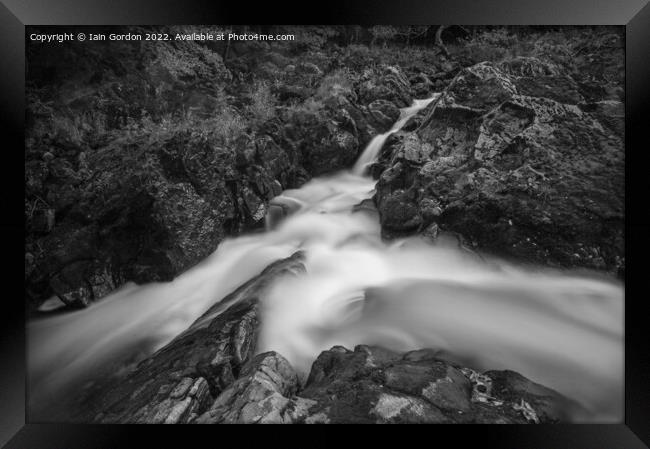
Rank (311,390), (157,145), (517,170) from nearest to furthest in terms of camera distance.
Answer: (311,390), (517,170), (157,145)

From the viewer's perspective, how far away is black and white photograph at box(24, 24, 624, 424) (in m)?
2.13

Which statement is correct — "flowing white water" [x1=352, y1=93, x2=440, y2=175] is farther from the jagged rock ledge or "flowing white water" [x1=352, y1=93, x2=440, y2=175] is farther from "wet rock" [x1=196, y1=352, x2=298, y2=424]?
"wet rock" [x1=196, y1=352, x2=298, y2=424]

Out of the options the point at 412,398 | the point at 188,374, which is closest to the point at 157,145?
the point at 188,374

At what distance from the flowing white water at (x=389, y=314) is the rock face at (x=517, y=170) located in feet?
0.73

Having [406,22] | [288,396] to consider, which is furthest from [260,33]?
[288,396]

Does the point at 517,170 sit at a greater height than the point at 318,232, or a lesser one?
greater

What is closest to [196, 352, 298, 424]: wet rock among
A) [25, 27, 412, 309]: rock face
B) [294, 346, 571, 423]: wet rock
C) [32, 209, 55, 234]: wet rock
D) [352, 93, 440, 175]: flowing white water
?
[294, 346, 571, 423]: wet rock

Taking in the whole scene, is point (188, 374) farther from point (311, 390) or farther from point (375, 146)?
point (375, 146)

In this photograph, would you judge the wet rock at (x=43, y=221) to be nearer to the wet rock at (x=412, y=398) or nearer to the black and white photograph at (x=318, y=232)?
the black and white photograph at (x=318, y=232)

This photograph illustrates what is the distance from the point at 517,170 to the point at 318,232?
1.76m

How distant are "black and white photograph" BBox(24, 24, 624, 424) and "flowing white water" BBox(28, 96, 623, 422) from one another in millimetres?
17

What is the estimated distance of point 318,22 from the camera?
2.20m

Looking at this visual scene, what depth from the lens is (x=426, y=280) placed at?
8.29ft

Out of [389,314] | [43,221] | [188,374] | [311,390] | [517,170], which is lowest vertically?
[311,390]
